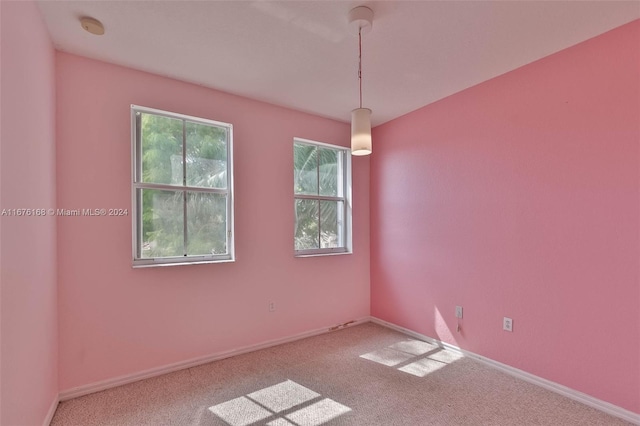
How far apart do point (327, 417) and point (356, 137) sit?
1817 millimetres

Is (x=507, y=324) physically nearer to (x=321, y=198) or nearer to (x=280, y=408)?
(x=280, y=408)

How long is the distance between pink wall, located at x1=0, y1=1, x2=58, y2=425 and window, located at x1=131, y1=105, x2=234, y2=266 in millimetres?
573

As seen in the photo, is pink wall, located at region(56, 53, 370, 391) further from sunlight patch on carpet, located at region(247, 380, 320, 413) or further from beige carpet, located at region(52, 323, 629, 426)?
sunlight patch on carpet, located at region(247, 380, 320, 413)

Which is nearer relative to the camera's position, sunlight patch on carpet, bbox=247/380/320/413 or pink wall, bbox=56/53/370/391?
sunlight patch on carpet, bbox=247/380/320/413

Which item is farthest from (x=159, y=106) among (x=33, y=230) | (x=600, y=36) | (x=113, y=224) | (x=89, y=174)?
(x=600, y=36)

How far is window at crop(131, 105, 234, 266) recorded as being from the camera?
2.60m

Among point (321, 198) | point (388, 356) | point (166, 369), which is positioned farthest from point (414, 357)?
point (166, 369)

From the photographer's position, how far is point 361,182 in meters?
3.99

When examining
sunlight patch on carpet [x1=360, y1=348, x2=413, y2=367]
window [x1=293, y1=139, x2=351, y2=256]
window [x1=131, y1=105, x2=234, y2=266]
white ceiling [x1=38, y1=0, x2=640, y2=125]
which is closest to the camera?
white ceiling [x1=38, y1=0, x2=640, y2=125]

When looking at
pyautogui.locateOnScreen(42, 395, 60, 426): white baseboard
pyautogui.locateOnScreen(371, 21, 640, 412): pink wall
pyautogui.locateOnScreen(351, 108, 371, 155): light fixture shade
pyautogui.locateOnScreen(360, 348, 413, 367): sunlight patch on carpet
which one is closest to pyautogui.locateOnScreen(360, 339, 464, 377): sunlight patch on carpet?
pyautogui.locateOnScreen(360, 348, 413, 367): sunlight patch on carpet

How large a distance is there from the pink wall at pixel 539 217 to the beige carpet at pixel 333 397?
34cm

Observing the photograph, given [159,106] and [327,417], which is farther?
[159,106]

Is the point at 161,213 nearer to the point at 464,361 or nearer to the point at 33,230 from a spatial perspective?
the point at 33,230

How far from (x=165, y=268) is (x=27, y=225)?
1.09 meters
